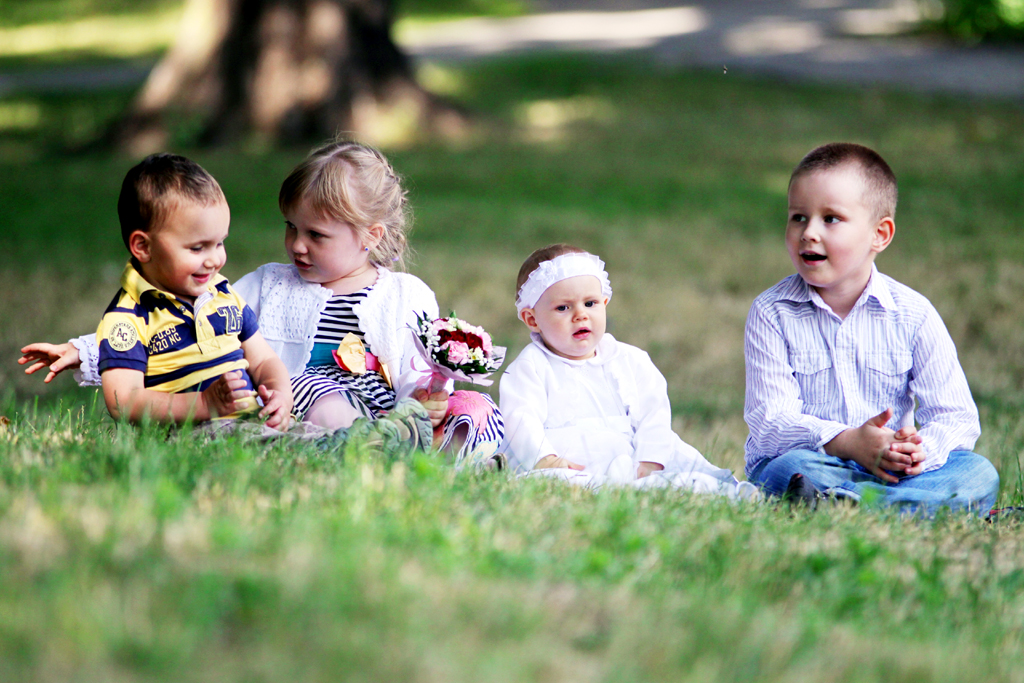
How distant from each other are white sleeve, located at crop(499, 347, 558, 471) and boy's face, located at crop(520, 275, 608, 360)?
0.16m

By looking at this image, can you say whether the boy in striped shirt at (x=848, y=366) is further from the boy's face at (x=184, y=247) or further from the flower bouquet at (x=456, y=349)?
the boy's face at (x=184, y=247)

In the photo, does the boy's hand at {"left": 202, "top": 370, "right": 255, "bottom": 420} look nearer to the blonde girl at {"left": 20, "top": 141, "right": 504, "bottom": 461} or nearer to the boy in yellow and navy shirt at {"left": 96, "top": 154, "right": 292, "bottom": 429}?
the boy in yellow and navy shirt at {"left": 96, "top": 154, "right": 292, "bottom": 429}

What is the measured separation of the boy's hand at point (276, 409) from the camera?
4051 millimetres

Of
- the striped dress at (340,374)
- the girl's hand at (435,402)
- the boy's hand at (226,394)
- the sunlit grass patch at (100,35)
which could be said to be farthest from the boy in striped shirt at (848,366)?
the sunlit grass patch at (100,35)

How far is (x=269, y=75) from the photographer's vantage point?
1427 cm

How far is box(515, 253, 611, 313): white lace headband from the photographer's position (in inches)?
175

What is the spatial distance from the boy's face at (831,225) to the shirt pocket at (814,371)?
0.97ft

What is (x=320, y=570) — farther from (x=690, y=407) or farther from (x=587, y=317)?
(x=690, y=407)

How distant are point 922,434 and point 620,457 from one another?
3.94 feet

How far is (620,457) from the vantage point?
444 centimetres

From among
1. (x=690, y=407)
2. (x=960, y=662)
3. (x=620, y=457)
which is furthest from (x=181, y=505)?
(x=690, y=407)

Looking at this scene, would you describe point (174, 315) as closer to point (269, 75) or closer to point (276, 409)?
point (276, 409)

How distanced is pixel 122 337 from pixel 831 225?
2771 mm

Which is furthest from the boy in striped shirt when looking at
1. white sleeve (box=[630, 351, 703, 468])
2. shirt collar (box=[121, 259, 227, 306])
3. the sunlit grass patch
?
the sunlit grass patch
